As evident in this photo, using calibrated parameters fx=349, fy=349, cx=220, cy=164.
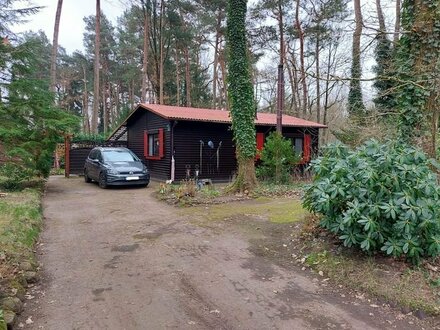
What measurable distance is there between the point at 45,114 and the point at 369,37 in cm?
935

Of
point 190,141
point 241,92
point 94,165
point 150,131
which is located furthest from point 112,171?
point 241,92

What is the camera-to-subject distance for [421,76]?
18.1 ft

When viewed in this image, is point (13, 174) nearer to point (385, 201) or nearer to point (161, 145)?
point (161, 145)

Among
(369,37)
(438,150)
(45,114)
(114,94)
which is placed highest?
(114,94)

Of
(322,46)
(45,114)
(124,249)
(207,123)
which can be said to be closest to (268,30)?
(322,46)

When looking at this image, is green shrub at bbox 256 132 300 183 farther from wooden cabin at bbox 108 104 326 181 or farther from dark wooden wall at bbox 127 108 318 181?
dark wooden wall at bbox 127 108 318 181

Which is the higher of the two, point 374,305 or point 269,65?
point 269,65

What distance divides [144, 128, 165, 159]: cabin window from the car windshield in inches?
58.9

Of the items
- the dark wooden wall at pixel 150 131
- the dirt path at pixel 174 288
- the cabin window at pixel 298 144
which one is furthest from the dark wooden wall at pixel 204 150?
the dirt path at pixel 174 288

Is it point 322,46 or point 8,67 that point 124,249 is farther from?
point 322,46

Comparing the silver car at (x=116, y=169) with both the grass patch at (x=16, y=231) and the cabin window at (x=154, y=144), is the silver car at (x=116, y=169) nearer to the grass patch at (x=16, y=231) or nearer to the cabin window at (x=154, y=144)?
the cabin window at (x=154, y=144)

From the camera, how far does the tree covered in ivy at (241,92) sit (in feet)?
35.3

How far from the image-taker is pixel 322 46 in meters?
22.0

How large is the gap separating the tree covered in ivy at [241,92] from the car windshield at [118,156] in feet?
15.9
